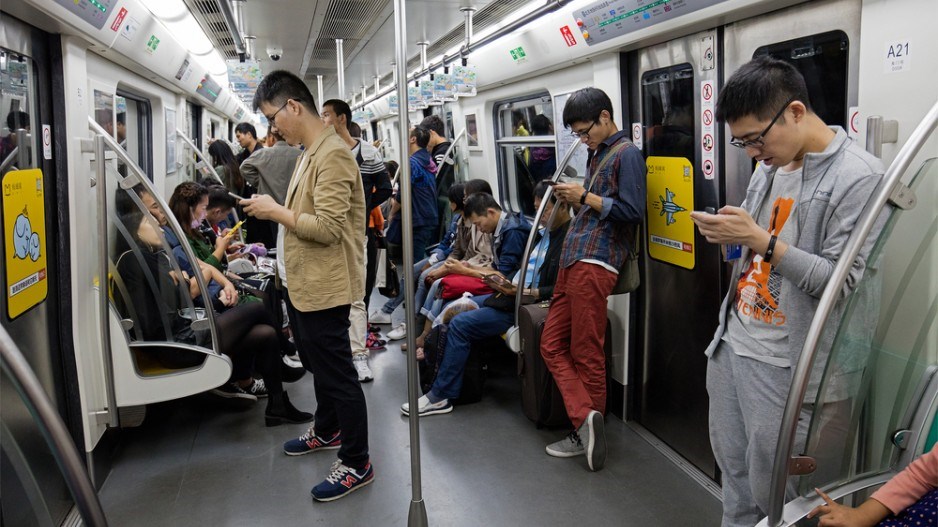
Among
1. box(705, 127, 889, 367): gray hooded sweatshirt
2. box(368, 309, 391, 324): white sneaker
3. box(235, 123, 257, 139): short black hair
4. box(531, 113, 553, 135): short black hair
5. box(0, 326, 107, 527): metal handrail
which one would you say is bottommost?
box(368, 309, 391, 324): white sneaker

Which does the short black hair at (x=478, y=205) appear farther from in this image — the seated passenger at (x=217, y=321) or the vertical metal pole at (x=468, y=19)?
the seated passenger at (x=217, y=321)

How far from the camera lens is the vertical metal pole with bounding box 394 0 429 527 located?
6.64 ft

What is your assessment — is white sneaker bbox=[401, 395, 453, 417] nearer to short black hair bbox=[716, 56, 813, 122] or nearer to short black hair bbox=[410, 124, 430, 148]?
short black hair bbox=[410, 124, 430, 148]

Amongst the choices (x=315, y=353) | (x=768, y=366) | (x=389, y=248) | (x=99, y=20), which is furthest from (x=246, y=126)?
(x=768, y=366)

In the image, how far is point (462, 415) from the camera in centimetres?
399

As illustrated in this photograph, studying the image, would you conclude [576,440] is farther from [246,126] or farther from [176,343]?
[246,126]

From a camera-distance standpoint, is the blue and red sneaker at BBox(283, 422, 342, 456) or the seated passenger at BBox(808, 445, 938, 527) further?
the blue and red sneaker at BBox(283, 422, 342, 456)

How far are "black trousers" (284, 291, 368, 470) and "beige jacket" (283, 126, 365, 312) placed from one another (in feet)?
0.33

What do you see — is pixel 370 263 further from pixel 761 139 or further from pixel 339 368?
pixel 761 139

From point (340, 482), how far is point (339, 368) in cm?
54

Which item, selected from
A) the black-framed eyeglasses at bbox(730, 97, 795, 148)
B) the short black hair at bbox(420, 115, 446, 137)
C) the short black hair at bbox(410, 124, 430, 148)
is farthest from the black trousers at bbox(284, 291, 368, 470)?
the short black hair at bbox(420, 115, 446, 137)

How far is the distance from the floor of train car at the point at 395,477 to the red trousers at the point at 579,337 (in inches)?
13.5

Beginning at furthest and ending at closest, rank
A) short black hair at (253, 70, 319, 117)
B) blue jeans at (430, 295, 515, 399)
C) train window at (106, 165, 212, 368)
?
blue jeans at (430, 295, 515, 399), train window at (106, 165, 212, 368), short black hair at (253, 70, 319, 117)

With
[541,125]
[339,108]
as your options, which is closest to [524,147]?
[541,125]
